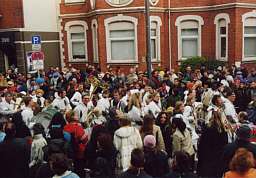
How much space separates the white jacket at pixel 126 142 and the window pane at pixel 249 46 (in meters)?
17.9

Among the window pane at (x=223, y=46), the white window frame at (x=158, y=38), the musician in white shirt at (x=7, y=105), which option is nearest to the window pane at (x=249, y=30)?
the window pane at (x=223, y=46)

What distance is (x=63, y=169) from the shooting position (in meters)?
4.98

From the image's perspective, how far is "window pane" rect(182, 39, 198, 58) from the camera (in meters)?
24.8

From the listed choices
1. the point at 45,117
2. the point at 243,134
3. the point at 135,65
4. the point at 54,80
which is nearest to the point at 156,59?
the point at 135,65

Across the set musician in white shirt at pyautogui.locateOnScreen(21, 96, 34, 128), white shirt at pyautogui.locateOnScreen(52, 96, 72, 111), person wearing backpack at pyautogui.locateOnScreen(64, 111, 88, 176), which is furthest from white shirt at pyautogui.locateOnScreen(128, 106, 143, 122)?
white shirt at pyautogui.locateOnScreen(52, 96, 72, 111)

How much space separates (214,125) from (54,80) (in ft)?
43.2

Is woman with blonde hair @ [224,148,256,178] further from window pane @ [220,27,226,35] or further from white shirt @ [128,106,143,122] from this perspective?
window pane @ [220,27,226,35]

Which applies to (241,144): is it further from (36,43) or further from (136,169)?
(36,43)

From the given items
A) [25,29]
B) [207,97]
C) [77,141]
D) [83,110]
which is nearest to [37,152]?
[77,141]

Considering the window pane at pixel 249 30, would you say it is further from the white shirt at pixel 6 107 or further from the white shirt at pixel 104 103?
the white shirt at pixel 6 107

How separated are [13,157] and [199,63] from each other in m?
17.3

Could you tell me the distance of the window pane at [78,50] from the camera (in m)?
27.0

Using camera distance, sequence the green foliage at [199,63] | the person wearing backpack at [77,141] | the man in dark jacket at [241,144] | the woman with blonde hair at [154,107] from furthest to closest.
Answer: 1. the green foliage at [199,63]
2. the woman with blonde hair at [154,107]
3. the person wearing backpack at [77,141]
4. the man in dark jacket at [241,144]

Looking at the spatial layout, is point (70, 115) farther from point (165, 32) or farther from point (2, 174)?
point (165, 32)
